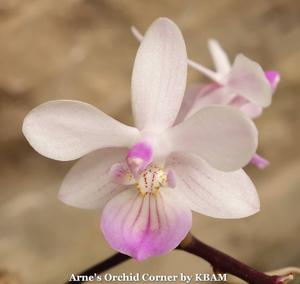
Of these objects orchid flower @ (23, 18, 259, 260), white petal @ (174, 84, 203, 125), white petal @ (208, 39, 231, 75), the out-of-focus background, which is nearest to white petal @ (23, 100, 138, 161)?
orchid flower @ (23, 18, 259, 260)

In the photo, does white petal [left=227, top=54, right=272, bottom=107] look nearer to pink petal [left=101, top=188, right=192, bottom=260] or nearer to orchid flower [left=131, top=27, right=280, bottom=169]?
orchid flower [left=131, top=27, right=280, bottom=169]

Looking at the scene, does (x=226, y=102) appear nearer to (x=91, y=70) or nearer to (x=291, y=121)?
(x=91, y=70)

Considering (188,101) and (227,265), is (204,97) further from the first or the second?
(227,265)

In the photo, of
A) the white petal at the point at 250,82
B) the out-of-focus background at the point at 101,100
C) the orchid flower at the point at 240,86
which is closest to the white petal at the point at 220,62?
the orchid flower at the point at 240,86

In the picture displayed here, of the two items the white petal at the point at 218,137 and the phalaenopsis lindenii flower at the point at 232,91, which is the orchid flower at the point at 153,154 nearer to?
the white petal at the point at 218,137

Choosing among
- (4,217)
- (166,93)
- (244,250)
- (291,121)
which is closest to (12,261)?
(4,217)

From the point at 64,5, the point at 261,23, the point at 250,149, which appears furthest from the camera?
the point at 261,23
